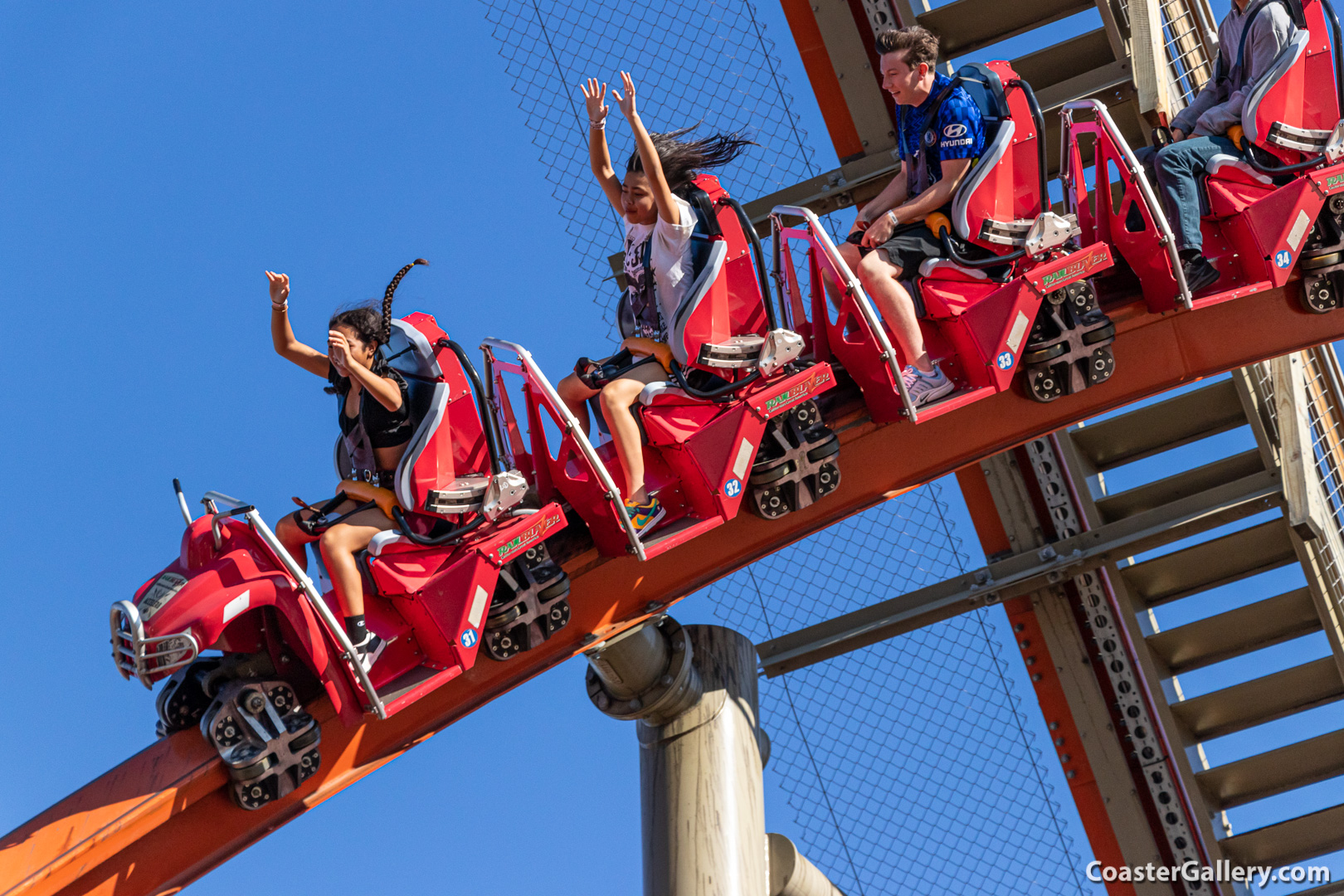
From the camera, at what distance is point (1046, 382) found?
234 inches

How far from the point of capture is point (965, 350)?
570 centimetres

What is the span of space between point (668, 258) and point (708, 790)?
2.10 metres

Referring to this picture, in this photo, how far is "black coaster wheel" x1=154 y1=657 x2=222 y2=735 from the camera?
523cm

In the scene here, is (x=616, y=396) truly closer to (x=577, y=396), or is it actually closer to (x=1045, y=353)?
(x=577, y=396)

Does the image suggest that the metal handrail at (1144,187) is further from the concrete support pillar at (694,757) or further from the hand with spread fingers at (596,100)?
the concrete support pillar at (694,757)

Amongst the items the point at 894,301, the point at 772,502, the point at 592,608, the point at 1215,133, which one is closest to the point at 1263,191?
the point at 1215,133

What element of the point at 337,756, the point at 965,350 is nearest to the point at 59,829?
the point at 337,756

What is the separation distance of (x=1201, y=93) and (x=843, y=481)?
7.01 ft

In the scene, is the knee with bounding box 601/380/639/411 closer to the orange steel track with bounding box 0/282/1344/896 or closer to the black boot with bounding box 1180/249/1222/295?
the orange steel track with bounding box 0/282/1344/896

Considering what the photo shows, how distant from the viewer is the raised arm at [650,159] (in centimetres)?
514

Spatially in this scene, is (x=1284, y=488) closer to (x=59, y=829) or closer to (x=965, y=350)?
(x=965, y=350)

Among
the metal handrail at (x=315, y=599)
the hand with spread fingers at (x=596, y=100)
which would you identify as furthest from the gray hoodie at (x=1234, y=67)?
the metal handrail at (x=315, y=599)

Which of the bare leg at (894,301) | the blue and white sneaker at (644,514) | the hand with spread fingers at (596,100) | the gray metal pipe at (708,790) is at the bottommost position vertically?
the gray metal pipe at (708,790)

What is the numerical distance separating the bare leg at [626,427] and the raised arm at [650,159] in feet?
2.01
